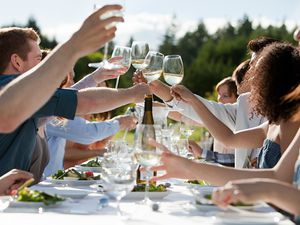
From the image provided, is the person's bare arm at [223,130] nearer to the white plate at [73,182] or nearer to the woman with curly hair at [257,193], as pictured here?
the white plate at [73,182]

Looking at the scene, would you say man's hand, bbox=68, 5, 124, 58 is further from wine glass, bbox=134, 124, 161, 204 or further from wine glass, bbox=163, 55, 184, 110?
wine glass, bbox=163, 55, 184, 110

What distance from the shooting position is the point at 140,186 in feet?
9.31

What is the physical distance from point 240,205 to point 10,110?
2.70 feet

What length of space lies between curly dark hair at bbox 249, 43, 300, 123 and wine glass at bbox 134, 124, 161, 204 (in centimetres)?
76

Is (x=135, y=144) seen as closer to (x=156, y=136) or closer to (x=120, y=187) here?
(x=156, y=136)

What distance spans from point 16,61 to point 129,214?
1669mm

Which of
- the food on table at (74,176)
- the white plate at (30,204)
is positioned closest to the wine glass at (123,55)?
the food on table at (74,176)

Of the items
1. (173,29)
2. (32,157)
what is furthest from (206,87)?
(32,157)

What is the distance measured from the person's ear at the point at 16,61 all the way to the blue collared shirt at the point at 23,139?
309 mm

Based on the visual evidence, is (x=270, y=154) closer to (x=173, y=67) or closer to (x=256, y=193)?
(x=173, y=67)

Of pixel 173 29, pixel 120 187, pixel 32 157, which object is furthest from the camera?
pixel 173 29

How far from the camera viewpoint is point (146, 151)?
2.54 m

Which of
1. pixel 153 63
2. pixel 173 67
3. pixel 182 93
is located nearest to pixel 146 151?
pixel 153 63

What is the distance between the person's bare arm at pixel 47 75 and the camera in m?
2.14
